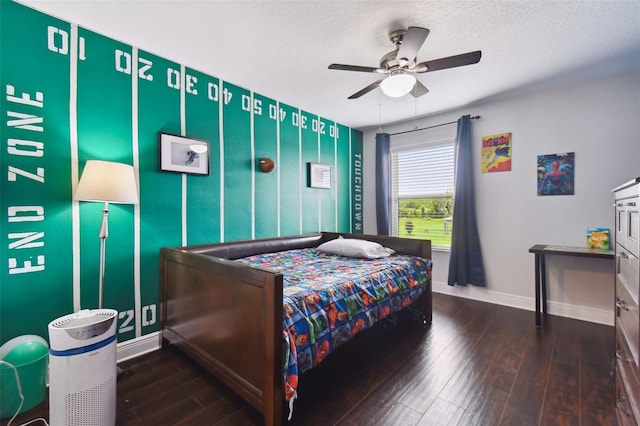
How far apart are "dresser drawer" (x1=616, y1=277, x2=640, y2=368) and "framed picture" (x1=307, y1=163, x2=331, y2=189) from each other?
9.75ft

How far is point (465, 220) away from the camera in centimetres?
352

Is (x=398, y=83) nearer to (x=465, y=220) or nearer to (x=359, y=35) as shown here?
(x=359, y=35)

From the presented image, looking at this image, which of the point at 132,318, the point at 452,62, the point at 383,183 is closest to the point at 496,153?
the point at 383,183

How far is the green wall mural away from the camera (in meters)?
1.74

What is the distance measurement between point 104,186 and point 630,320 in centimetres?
276

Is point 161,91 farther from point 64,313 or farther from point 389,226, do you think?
point 389,226

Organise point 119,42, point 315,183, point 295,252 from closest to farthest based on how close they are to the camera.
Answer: point 119,42
point 295,252
point 315,183

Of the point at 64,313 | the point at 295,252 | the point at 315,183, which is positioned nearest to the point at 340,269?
the point at 295,252

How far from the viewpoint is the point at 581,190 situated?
113 inches

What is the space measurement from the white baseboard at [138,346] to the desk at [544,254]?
344 centimetres

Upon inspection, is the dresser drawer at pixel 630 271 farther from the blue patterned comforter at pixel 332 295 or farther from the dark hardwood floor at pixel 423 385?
the blue patterned comforter at pixel 332 295

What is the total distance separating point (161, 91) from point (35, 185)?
1.13 meters

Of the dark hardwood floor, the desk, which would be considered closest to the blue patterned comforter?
the dark hardwood floor

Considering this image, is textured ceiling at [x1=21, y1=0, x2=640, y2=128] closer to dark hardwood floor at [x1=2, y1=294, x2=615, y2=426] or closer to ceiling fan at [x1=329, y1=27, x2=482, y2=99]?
ceiling fan at [x1=329, y1=27, x2=482, y2=99]
